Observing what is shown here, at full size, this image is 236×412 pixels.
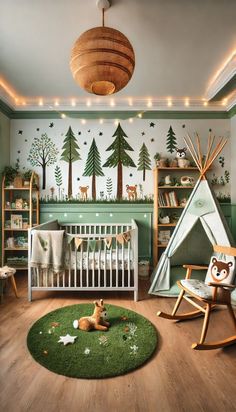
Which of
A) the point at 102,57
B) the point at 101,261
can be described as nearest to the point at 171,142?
the point at 101,261

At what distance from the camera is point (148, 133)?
433 cm

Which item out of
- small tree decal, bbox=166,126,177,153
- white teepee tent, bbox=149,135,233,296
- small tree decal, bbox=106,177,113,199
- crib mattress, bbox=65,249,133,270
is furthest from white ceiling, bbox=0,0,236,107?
crib mattress, bbox=65,249,133,270

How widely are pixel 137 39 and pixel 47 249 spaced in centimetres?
246

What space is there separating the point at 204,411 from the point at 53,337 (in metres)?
1.34

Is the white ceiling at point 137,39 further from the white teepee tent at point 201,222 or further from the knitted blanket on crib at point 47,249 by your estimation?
the knitted blanket on crib at point 47,249

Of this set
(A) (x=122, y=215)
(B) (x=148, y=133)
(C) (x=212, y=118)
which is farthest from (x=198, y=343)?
(C) (x=212, y=118)

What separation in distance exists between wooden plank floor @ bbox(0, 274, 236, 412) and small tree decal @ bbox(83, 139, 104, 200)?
252cm

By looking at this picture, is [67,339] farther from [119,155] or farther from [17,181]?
[119,155]

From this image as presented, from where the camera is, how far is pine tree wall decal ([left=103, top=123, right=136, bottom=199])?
4.33 metres

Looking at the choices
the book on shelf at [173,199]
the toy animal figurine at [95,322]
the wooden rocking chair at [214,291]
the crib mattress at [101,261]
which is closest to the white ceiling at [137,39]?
the book on shelf at [173,199]

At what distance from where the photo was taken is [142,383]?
1.77 metres

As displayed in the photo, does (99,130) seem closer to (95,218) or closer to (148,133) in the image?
(148,133)

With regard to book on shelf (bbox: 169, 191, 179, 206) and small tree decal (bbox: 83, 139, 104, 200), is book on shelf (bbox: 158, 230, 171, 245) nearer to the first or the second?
book on shelf (bbox: 169, 191, 179, 206)

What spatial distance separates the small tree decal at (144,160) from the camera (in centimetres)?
434
